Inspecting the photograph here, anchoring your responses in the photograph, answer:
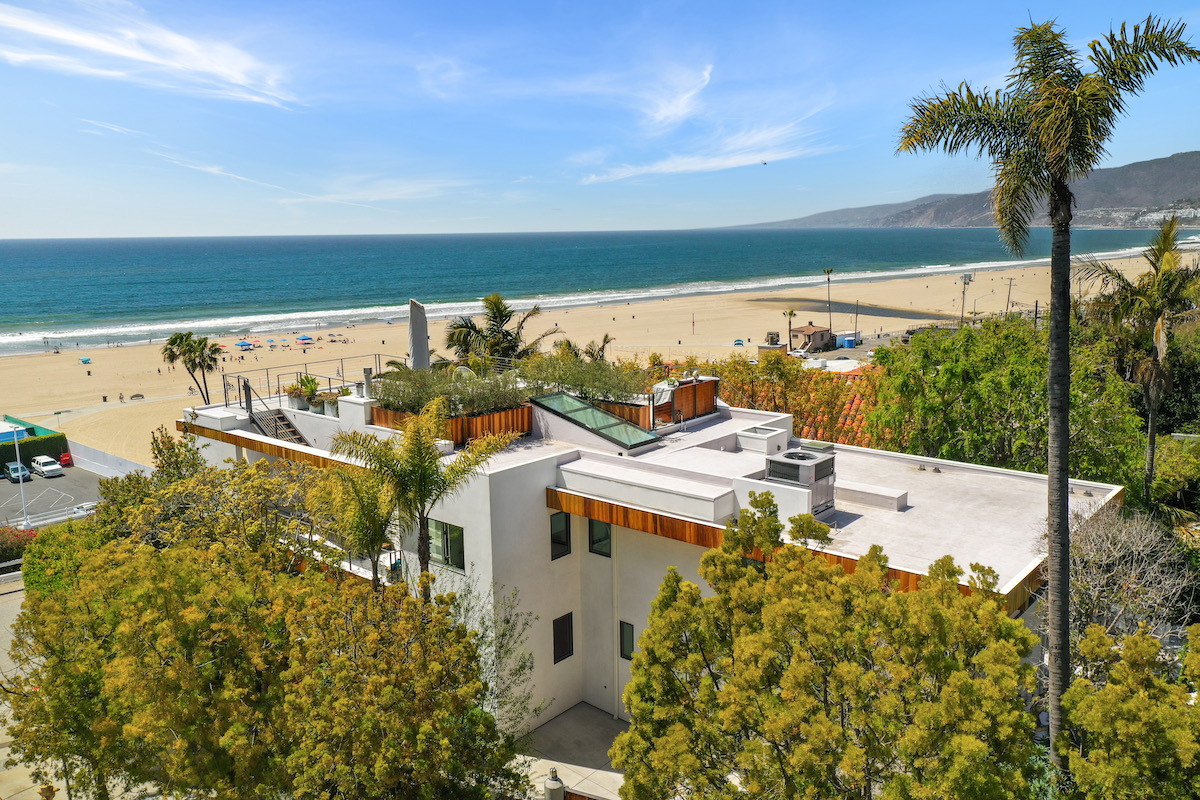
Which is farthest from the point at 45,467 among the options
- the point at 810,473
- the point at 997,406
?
the point at 997,406

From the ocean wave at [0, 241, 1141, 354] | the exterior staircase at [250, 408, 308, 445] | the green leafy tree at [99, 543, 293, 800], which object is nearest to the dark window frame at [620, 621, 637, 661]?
the green leafy tree at [99, 543, 293, 800]

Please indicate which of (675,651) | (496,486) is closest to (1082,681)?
(675,651)

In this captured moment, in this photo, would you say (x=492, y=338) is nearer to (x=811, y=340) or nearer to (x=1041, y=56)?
(x=1041, y=56)

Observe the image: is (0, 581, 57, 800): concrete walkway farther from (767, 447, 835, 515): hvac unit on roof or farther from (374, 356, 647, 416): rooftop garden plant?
(767, 447, 835, 515): hvac unit on roof

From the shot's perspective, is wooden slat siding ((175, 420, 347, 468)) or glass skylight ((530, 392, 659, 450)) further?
wooden slat siding ((175, 420, 347, 468))

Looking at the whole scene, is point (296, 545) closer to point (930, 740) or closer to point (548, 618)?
point (548, 618)

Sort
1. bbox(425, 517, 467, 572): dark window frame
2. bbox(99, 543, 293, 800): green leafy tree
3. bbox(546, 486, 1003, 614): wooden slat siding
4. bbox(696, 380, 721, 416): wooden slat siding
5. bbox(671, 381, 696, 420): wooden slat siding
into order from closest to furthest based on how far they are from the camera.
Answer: bbox(99, 543, 293, 800): green leafy tree
bbox(546, 486, 1003, 614): wooden slat siding
bbox(425, 517, 467, 572): dark window frame
bbox(671, 381, 696, 420): wooden slat siding
bbox(696, 380, 721, 416): wooden slat siding
